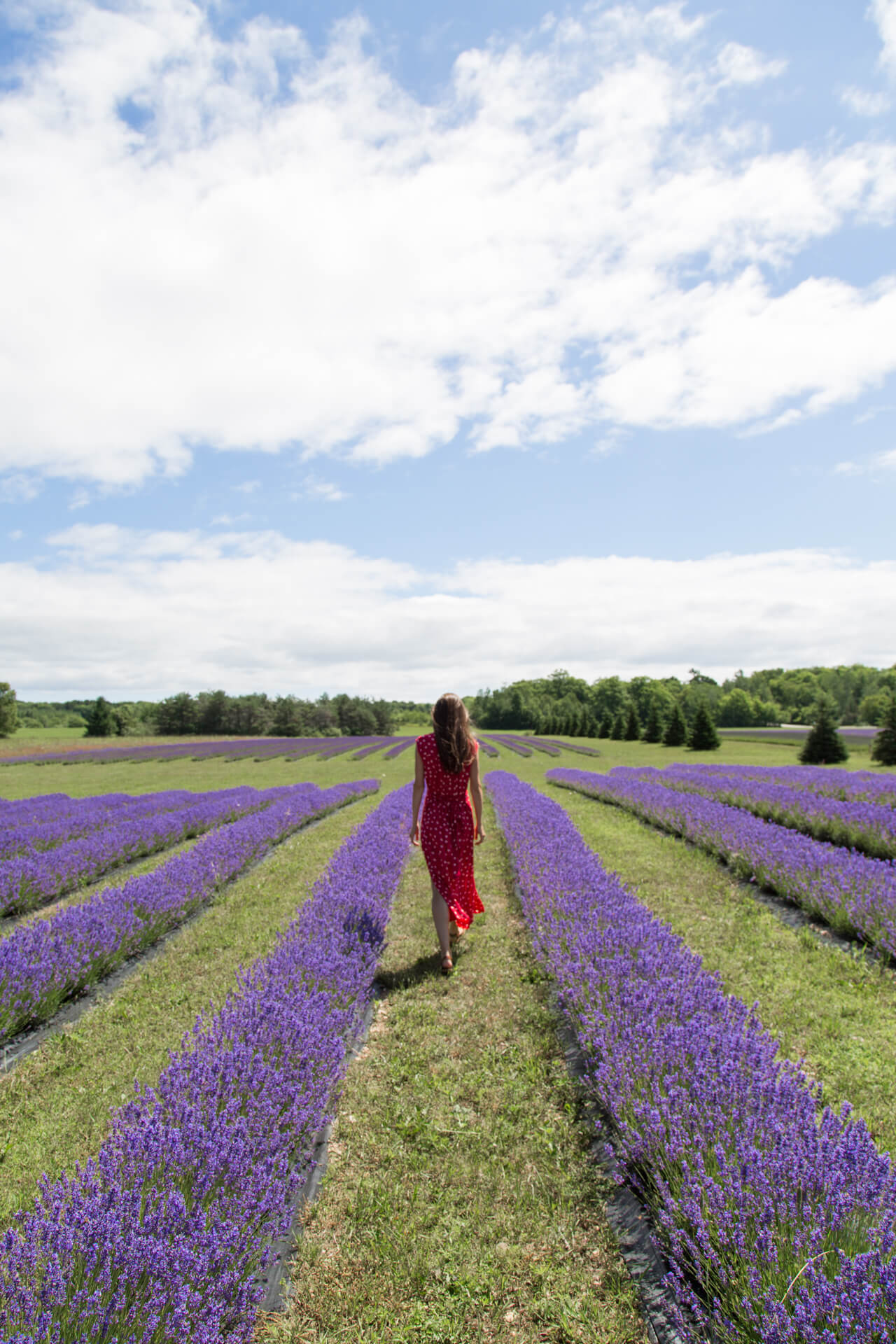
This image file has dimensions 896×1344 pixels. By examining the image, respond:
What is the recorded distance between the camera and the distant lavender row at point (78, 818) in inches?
349

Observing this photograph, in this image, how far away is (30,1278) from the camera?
1.69 m

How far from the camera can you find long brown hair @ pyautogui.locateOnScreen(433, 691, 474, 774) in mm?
4727

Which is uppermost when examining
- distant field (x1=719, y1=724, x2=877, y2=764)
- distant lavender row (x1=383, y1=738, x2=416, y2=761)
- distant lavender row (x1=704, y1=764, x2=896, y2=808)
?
distant lavender row (x1=704, y1=764, x2=896, y2=808)

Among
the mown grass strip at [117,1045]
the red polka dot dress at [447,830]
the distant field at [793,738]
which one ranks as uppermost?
the red polka dot dress at [447,830]

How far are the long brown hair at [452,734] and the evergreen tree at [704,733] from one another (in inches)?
1391

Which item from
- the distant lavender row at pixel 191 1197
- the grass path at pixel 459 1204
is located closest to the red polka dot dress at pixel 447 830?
the grass path at pixel 459 1204

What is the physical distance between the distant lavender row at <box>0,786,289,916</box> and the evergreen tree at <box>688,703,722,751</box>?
3073 cm

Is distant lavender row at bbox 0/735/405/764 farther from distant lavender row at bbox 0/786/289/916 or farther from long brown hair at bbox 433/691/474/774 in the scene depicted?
long brown hair at bbox 433/691/474/774

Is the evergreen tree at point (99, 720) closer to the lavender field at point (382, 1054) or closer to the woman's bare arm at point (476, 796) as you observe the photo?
the lavender field at point (382, 1054)

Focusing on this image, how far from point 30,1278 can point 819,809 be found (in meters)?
10.1

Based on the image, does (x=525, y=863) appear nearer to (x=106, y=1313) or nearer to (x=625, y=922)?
(x=625, y=922)

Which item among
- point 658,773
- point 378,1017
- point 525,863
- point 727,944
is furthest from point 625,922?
point 658,773

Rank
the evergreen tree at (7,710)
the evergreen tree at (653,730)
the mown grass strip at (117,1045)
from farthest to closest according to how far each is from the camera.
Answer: the evergreen tree at (7,710) < the evergreen tree at (653,730) < the mown grass strip at (117,1045)

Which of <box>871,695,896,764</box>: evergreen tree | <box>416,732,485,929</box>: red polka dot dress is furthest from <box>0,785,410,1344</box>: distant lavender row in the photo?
<box>871,695,896,764</box>: evergreen tree
